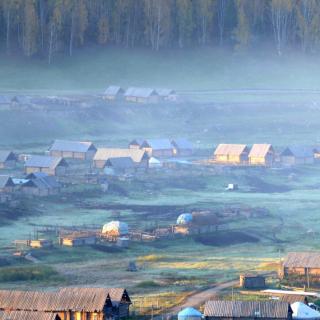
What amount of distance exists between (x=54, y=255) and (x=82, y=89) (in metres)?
59.8

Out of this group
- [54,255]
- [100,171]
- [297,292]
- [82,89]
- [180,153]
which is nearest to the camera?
[297,292]

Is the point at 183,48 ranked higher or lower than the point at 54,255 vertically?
higher

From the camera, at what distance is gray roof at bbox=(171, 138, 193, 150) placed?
10044 cm

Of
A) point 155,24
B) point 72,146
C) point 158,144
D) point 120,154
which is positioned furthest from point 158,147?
point 155,24

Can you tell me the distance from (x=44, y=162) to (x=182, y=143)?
15.3 meters

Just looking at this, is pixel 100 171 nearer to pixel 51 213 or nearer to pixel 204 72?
pixel 51 213

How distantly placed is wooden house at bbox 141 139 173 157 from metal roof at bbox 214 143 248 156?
2983 mm

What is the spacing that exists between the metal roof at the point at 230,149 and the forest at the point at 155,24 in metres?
32.2

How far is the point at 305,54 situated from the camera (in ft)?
460

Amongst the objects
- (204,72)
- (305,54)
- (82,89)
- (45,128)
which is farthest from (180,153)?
(305,54)

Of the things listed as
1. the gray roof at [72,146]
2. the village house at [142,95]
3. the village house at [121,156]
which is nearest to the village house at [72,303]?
the village house at [121,156]

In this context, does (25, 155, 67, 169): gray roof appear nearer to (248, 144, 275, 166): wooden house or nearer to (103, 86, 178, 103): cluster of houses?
(248, 144, 275, 166): wooden house

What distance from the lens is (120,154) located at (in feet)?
304

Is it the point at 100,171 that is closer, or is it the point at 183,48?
the point at 100,171
